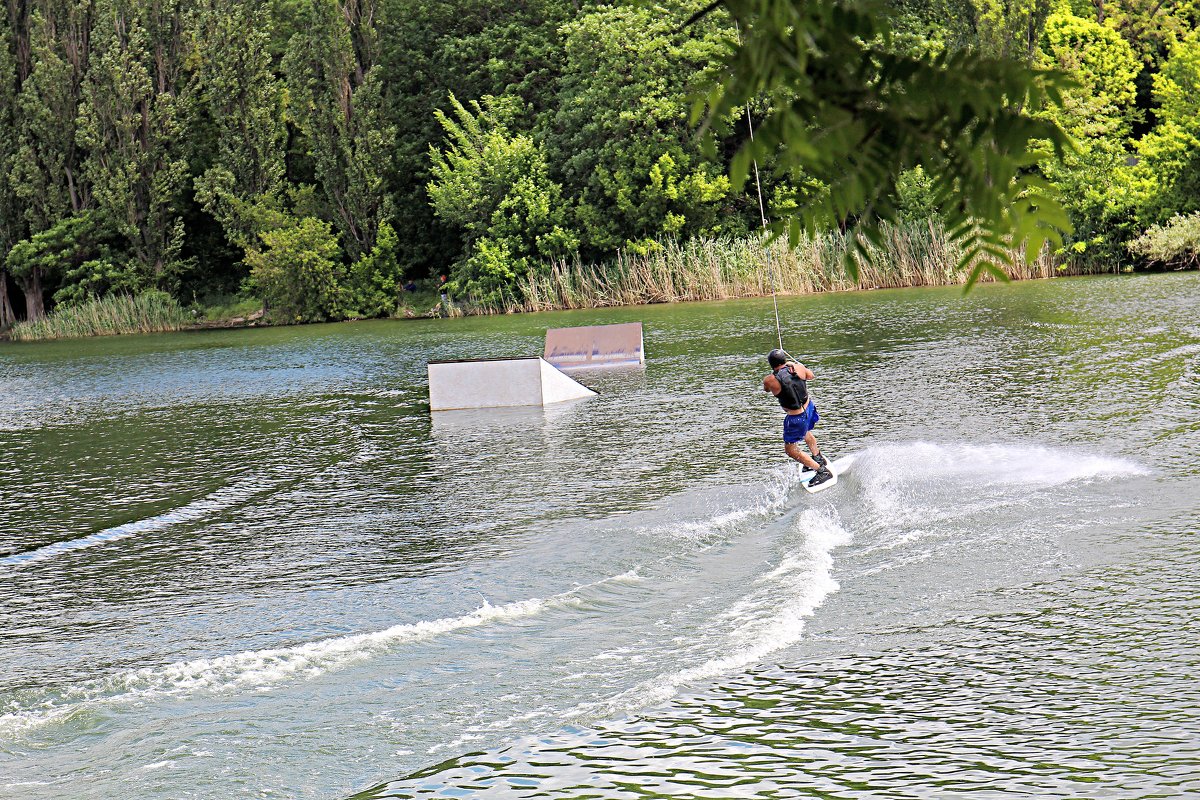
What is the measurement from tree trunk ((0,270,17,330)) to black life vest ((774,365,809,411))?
51.4 meters

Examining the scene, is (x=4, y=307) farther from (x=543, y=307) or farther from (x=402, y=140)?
(x=543, y=307)

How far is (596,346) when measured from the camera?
23562 millimetres

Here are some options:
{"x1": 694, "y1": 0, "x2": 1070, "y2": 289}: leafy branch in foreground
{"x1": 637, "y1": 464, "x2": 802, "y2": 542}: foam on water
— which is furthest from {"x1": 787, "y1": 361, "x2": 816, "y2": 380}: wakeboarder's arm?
{"x1": 694, "y1": 0, "x2": 1070, "y2": 289}: leafy branch in foreground

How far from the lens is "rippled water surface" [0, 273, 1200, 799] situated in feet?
18.0

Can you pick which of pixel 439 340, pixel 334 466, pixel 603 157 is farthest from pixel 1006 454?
pixel 603 157

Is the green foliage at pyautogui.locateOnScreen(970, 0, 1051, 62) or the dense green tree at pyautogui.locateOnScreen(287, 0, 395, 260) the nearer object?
the green foliage at pyautogui.locateOnScreen(970, 0, 1051, 62)

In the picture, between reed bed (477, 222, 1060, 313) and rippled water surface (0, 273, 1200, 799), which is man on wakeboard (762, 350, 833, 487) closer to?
rippled water surface (0, 273, 1200, 799)

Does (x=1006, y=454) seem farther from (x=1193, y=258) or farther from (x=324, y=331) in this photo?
(x=324, y=331)

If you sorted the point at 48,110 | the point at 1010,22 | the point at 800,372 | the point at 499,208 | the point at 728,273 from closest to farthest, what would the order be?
the point at 800,372, the point at 728,273, the point at 1010,22, the point at 499,208, the point at 48,110

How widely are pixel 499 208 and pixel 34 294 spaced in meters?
21.7

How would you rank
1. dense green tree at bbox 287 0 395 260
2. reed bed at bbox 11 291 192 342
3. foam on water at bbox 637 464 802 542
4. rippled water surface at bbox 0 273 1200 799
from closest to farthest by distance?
rippled water surface at bbox 0 273 1200 799
foam on water at bbox 637 464 802 542
dense green tree at bbox 287 0 395 260
reed bed at bbox 11 291 192 342

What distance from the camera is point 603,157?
154 feet

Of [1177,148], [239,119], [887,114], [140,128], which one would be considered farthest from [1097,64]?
[887,114]

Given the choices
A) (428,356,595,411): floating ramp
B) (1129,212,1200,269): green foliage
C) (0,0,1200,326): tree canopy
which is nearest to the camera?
(428,356,595,411): floating ramp
